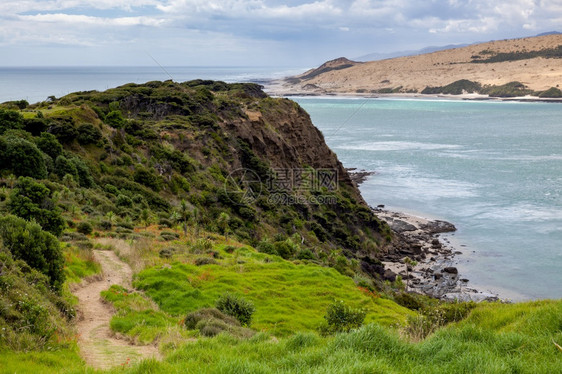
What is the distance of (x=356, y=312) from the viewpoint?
12.9 meters

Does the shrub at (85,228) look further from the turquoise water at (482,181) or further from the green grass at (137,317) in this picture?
the turquoise water at (482,181)

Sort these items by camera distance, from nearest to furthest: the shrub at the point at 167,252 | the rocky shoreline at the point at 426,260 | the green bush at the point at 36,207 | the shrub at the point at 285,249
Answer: the green bush at the point at 36,207 < the shrub at the point at 167,252 < the shrub at the point at 285,249 < the rocky shoreline at the point at 426,260

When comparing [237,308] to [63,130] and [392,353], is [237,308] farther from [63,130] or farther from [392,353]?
[63,130]

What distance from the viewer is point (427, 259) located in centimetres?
4441

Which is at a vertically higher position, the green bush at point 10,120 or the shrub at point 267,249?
the green bush at point 10,120

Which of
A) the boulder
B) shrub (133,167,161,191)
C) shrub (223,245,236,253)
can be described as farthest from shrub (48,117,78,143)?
the boulder

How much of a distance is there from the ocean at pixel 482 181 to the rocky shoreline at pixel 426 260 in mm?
1336

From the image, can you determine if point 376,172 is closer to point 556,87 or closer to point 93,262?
point 93,262

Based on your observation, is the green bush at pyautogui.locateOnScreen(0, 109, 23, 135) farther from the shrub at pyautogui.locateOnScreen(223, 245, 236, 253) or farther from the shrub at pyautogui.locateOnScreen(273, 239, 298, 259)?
the shrub at pyautogui.locateOnScreen(273, 239, 298, 259)

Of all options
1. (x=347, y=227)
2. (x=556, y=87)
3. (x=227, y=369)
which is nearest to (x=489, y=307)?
(x=227, y=369)

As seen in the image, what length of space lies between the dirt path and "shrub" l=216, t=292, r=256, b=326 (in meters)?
3.21

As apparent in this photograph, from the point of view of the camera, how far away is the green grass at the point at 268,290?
617 inches

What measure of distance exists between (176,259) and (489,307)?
13654 millimetres

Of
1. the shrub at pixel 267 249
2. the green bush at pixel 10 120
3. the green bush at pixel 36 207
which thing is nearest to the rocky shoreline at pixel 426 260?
the shrub at pixel 267 249
